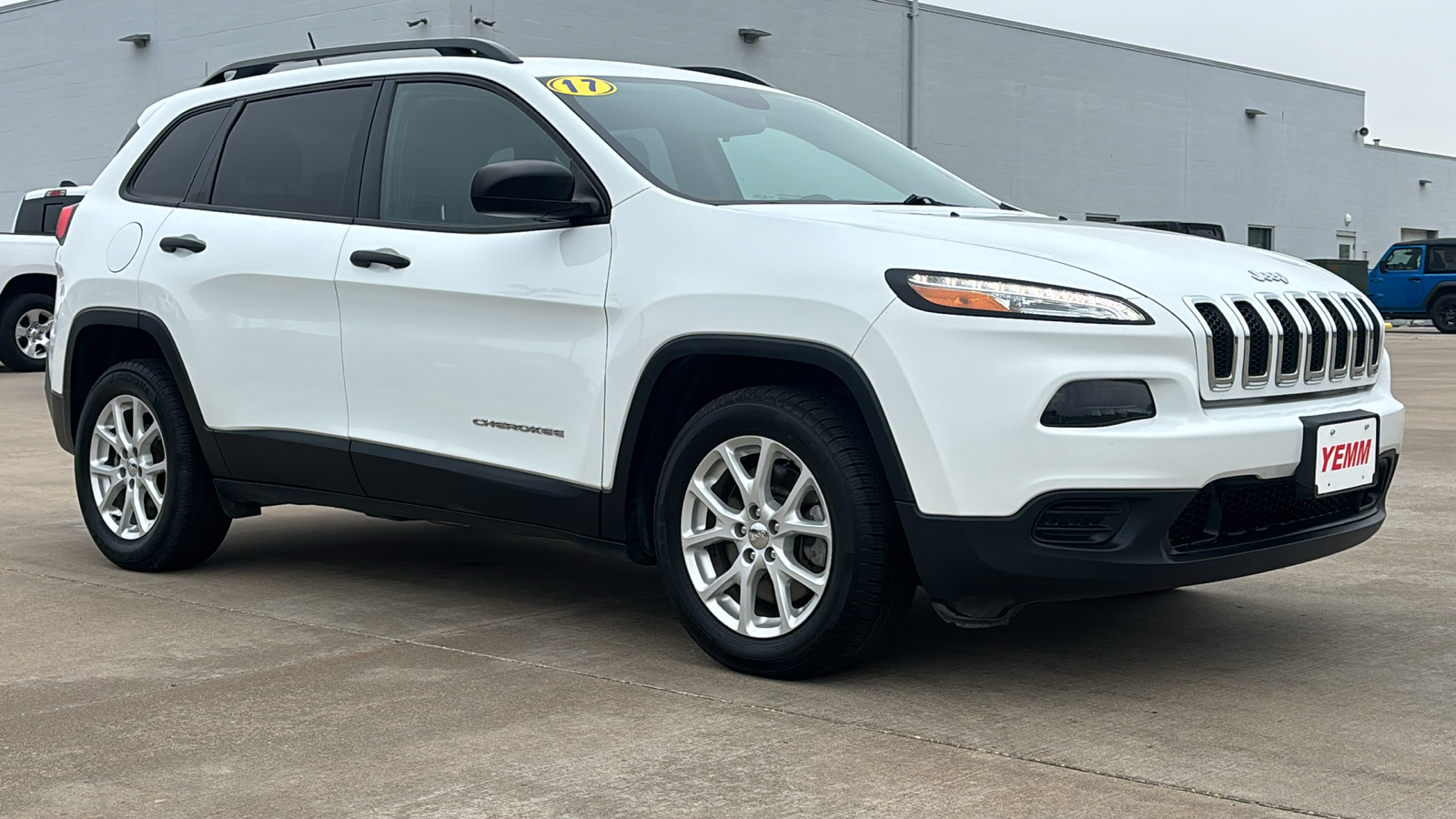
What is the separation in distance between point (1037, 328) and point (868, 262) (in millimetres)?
479

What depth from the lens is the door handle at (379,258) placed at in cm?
512

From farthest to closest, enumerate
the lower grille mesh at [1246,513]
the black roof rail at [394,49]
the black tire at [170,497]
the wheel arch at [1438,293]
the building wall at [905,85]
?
the wheel arch at [1438,293] < the building wall at [905,85] < the black tire at [170,497] < the black roof rail at [394,49] < the lower grille mesh at [1246,513]

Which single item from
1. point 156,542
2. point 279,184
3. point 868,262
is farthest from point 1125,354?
point 156,542

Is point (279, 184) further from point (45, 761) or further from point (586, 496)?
point (45, 761)

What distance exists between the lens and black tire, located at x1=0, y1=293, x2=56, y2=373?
1658 centimetres

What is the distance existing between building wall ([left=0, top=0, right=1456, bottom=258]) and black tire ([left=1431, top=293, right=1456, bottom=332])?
237 inches

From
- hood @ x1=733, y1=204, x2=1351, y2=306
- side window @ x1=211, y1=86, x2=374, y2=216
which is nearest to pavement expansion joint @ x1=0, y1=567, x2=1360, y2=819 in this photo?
hood @ x1=733, y1=204, x2=1351, y2=306

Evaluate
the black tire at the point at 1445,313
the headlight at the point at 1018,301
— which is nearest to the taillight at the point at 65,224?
the headlight at the point at 1018,301

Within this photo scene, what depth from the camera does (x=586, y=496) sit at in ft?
15.5

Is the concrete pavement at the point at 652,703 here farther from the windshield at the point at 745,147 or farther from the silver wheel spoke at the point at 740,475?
the windshield at the point at 745,147

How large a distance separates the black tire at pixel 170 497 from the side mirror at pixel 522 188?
1952mm

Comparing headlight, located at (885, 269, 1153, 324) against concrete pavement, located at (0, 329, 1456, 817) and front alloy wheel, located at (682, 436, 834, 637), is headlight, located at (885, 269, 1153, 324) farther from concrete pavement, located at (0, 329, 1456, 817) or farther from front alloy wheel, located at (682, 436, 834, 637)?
concrete pavement, located at (0, 329, 1456, 817)

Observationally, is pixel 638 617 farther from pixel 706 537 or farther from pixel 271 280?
pixel 271 280

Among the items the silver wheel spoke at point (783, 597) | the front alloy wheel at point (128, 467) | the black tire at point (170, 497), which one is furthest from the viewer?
the front alloy wheel at point (128, 467)
